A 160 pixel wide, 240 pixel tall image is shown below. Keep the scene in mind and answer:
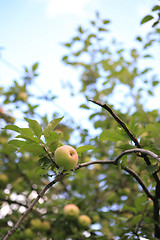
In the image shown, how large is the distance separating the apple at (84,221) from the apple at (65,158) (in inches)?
31.9

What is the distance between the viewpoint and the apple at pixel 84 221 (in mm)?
1788

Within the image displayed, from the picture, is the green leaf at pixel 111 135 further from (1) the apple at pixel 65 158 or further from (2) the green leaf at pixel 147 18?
(2) the green leaf at pixel 147 18

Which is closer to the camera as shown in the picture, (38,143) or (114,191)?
(38,143)

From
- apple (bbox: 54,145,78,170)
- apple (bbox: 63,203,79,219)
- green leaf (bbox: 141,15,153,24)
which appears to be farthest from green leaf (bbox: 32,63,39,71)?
apple (bbox: 54,145,78,170)

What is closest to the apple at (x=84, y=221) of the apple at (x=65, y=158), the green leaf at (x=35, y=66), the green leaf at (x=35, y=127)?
the apple at (x=65, y=158)

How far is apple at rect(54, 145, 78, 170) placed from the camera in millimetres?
1142

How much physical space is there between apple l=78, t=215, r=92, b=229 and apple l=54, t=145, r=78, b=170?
2.65 ft

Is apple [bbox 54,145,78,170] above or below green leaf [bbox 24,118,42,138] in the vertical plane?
below

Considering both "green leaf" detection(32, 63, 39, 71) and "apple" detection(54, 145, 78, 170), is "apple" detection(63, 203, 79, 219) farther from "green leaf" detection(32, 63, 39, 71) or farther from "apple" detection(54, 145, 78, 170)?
"green leaf" detection(32, 63, 39, 71)

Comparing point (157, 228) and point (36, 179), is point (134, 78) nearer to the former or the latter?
point (36, 179)

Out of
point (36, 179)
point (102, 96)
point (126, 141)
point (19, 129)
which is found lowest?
point (19, 129)

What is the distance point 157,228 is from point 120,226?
318 mm

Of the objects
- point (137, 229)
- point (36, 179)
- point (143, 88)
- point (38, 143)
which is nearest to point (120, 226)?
point (137, 229)

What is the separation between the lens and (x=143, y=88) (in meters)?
3.69
